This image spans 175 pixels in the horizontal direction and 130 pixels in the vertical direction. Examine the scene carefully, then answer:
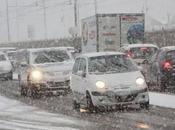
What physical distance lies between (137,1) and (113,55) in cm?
12629

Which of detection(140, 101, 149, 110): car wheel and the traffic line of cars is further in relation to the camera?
detection(140, 101, 149, 110): car wheel

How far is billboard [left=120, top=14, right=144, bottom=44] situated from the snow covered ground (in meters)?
17.3

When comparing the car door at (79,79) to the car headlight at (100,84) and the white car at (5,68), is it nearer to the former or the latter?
the car headlight at (100,84)

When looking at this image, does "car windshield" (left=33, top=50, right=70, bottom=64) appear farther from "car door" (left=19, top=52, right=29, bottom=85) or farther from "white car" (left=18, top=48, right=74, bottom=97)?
"car door" (left=19, top=52, right=29, bottom=85)

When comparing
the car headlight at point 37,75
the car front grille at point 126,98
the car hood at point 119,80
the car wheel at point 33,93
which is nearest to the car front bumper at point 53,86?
the car headlight at point 37,75

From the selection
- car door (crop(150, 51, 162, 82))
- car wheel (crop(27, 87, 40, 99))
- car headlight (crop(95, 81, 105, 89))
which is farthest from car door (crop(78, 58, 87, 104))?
car wheel (crop(27, 87, 40, 99))

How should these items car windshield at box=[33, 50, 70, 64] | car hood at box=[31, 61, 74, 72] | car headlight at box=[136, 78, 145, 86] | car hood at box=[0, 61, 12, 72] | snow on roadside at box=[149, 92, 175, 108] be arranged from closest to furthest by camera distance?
car headlight at box=[136, 78, 145, 86] → snow on roadside at box=[149, 92, 175, 108] → car hood at box=[31, 61, 74, 72] → car windshield at box=[33, 50, 70, 64] → car hood at box=[0, 61, 12, 72]

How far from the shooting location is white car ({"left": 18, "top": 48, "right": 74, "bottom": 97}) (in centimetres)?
2222

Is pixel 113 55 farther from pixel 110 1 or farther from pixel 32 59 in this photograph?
pixel 110 1

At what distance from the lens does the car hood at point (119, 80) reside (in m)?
15.6

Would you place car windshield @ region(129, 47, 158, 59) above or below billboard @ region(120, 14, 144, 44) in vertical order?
below

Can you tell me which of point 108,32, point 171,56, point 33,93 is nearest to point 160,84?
point 171,56

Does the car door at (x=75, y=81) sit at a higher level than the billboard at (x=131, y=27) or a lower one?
lower

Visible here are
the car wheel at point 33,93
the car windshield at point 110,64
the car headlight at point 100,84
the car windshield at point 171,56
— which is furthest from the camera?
the car wheel at point 33,93
